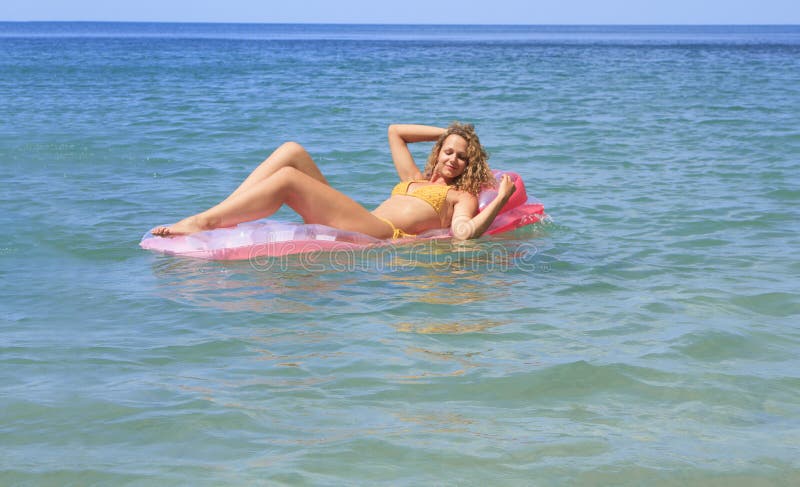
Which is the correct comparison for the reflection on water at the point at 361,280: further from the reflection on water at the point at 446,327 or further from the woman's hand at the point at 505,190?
the woman's hand at the point at 505,190

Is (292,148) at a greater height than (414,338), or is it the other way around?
(292,148)

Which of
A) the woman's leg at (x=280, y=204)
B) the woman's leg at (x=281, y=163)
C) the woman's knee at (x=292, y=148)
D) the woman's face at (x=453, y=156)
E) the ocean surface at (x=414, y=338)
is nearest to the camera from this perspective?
the ocean surface at (x=414, y=338)

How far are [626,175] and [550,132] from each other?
11.5 feet

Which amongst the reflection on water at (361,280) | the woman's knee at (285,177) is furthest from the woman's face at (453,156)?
the woman's knee at (285,177)

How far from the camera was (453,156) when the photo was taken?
6.03m

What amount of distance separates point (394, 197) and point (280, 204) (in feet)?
3.45

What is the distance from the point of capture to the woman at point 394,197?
537 centimetres

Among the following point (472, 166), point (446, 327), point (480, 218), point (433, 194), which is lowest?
point (446, 327)

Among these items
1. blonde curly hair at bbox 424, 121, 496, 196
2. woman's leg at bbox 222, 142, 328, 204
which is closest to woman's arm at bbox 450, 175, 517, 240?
blonde curly hair at bbox 424, 121, 496, 196

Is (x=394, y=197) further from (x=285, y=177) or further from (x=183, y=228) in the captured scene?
(x=183, y=228)

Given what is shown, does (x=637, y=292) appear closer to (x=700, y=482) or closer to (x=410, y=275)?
(x=410, y=275)

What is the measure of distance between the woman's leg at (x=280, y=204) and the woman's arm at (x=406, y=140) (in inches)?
35.7

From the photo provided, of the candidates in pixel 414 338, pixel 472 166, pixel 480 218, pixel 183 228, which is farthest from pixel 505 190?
pixel 183 228

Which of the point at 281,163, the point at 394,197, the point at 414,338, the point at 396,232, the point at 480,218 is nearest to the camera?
the point at 414,338
